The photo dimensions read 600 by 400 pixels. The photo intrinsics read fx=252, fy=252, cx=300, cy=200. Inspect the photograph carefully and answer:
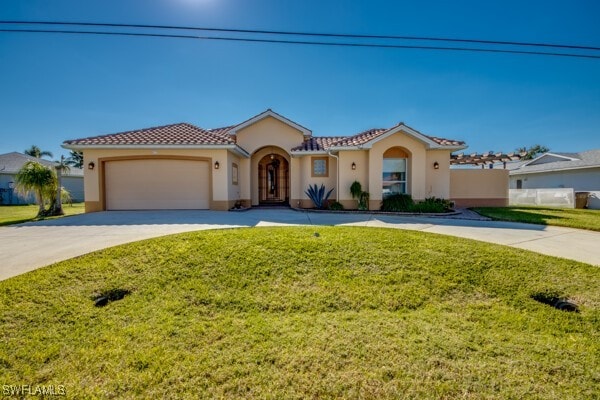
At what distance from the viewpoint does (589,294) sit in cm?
433

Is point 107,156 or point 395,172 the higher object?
point 107,156

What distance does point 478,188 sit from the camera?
16953 millimetres

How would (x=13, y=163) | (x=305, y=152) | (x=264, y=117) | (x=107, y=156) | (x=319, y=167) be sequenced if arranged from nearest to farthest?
(x=107, y=156), (x=305, y=152), (x=319, y=167), (x=264, y=117), (x=13, y=163)

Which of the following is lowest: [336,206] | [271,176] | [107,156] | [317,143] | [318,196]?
[336,206]

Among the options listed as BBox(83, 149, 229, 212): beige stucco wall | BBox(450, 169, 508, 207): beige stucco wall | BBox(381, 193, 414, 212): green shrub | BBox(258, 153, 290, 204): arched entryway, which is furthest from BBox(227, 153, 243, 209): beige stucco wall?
BBox(450, 169, 508, 207): beige stucco wall

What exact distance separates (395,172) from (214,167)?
10.4 metres

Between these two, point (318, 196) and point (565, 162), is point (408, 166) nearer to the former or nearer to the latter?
point (318, 196)

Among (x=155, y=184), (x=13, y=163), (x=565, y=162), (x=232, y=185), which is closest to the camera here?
(x=155, y=184)

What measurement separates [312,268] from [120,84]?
49.3ft

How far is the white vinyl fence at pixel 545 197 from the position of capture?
18016mm

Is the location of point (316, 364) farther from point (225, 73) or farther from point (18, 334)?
point (225, 73)

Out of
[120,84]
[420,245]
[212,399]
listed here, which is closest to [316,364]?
[212,399]

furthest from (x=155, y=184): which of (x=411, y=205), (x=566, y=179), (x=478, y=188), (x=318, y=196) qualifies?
(x=566, y=179)

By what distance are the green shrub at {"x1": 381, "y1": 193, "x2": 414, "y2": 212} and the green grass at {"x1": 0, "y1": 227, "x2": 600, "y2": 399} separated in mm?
7706
